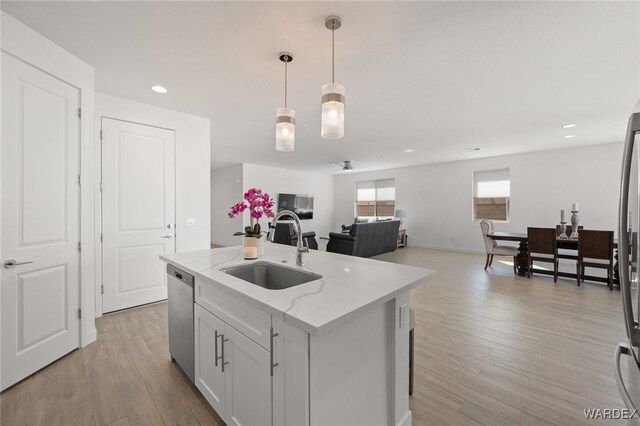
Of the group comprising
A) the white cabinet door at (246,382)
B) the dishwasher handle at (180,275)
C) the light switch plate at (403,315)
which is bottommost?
the white cabinet door at (246,382)

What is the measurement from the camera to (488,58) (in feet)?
7.47

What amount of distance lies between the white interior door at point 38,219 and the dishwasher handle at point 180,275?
100 cm

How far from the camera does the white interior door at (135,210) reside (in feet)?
9.85

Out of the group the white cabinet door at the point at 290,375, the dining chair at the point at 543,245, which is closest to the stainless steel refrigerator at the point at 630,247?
the white cabinet door at the point at 290,375

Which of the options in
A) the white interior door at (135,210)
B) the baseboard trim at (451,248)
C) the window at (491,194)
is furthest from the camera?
the baseboard trim at (451,248)

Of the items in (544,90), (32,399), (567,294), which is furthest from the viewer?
(567,294)

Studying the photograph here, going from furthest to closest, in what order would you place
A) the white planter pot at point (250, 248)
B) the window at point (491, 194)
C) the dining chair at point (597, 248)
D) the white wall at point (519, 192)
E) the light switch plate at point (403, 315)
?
the window at point (491, 194) → the white wall at point (519, 192) → the dining chair at point (597, 248) → the white planter pot at point (250, 248) → the light switch plate at point (403, 315)

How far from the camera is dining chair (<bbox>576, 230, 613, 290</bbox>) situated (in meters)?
3.85

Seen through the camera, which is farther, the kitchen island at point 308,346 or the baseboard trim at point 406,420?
the baseboard trim at point 406,420

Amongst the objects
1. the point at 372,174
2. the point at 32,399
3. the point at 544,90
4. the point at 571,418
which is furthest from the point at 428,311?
the point at 372,174

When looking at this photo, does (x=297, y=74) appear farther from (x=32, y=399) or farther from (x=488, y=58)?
(x=32, y=399)

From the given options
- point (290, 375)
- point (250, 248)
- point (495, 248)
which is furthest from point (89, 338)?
point (495, 248)

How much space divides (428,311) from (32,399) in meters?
3.49

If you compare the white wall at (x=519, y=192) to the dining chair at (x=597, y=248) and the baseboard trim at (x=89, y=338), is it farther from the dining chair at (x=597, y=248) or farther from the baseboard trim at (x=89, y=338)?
the baseboard trim at (x=89, y=338)
